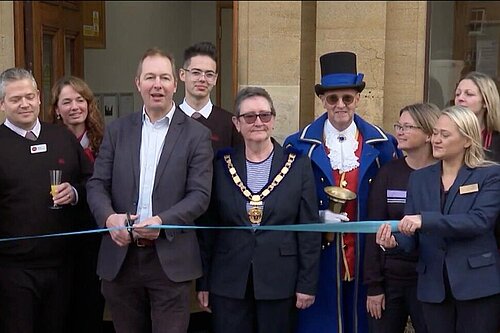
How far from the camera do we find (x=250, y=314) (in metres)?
4.00

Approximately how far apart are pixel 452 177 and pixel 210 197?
1.30 m

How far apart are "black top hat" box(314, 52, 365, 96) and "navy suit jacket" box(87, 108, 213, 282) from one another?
0.86m

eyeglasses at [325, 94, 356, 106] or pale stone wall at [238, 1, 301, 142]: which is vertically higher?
pale stone wall at [238, 1, 301, 142]

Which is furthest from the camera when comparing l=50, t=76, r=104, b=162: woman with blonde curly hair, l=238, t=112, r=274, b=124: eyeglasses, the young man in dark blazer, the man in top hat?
the young man in dark blazer

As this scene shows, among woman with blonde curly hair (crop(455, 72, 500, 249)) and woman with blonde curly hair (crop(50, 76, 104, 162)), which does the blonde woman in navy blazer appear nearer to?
woman with blonde curly hair (crop(455, 72, 500, 249))

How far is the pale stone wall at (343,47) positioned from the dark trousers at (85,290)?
2391 mm

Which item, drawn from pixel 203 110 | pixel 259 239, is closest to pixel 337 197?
pixel 259 239

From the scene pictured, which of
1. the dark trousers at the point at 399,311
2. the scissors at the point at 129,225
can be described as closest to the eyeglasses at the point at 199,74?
the scissors at the point at 129,225

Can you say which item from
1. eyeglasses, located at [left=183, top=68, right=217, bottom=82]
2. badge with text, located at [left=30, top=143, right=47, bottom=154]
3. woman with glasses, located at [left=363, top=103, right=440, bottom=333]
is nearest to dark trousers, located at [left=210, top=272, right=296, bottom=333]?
woman with glasses, located at [left=363, top=103, right=440, bottom=333]

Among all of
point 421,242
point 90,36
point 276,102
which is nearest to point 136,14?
point 90,36

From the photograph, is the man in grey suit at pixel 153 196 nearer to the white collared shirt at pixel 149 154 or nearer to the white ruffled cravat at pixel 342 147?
the white collared shirt at pixel 149 154

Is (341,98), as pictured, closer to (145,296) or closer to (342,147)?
(342,147)

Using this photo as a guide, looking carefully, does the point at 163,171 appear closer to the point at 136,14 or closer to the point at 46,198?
the point at 46,198

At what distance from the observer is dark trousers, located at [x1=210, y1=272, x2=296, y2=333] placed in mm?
3959
